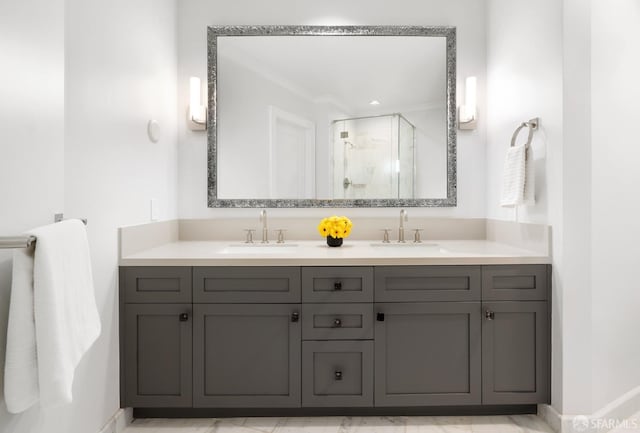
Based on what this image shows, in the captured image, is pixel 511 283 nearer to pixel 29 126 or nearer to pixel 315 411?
pixel 315 411

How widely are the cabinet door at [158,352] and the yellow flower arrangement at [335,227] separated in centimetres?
83

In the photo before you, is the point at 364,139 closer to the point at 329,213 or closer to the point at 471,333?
the point at 329,213

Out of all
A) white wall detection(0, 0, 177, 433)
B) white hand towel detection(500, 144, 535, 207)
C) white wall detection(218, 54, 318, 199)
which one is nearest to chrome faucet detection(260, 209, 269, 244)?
white wall detection(218, 54, 318, 199)

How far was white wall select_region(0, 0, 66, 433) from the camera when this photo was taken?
1.16 meters

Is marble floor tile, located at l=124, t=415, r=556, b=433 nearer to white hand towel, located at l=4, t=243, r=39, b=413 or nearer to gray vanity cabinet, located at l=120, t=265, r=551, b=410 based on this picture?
gray vanity cabinet, located at l=120, t=265, r=551, b=410

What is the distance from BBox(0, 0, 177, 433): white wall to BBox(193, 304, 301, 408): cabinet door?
0.39 m

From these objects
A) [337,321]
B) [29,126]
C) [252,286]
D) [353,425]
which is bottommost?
[353,425]

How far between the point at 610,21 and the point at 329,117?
4.80 ft

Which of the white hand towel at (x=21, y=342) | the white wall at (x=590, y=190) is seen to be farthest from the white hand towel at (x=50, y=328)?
the white wall at (x=590, y=190)

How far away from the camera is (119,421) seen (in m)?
1.98

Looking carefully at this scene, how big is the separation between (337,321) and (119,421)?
110cm

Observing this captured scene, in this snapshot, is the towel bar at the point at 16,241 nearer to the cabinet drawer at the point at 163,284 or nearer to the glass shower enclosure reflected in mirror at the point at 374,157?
the cabinet drawer at the point at 163,284

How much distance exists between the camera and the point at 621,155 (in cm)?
201

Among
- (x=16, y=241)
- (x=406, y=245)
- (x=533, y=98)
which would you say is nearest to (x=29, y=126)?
(x=16, y=241)
